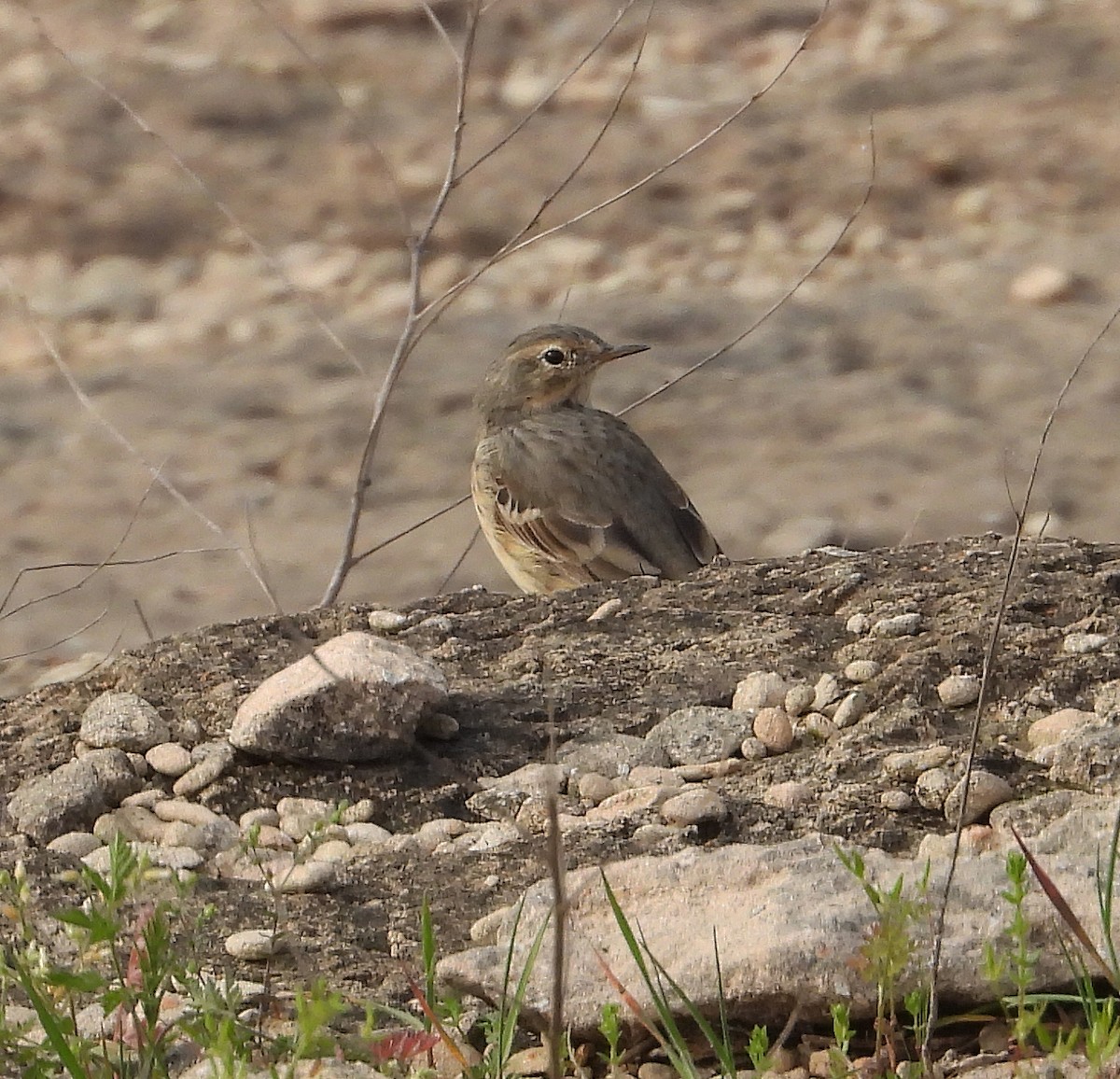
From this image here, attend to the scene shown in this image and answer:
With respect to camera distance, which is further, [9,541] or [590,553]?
[9,541]

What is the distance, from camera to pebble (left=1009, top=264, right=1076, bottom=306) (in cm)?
1253

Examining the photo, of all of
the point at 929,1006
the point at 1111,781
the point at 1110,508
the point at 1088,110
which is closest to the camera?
the point at 929,1006

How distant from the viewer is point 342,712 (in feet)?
14.3

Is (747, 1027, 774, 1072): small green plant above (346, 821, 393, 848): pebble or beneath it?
beneath

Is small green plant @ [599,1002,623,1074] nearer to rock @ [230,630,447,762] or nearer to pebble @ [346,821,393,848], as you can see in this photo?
pebble @ [346,821,393,848]

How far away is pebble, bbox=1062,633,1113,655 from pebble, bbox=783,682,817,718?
56 cm

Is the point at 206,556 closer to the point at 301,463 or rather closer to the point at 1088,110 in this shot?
the point at 301,463

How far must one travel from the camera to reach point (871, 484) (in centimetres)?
1030

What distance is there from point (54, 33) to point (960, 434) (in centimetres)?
880

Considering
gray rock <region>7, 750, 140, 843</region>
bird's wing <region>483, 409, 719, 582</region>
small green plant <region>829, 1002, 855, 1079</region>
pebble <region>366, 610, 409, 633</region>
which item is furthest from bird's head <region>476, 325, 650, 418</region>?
small green plant <region>829, 1002, 855, 1079</region>

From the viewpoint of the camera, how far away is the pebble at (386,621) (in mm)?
5375

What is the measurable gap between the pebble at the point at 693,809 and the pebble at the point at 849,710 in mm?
482

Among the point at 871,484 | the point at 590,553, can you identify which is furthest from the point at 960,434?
the point at 590,553

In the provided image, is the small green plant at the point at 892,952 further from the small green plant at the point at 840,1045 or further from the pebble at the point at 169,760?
the pebble at the point at 169,760
